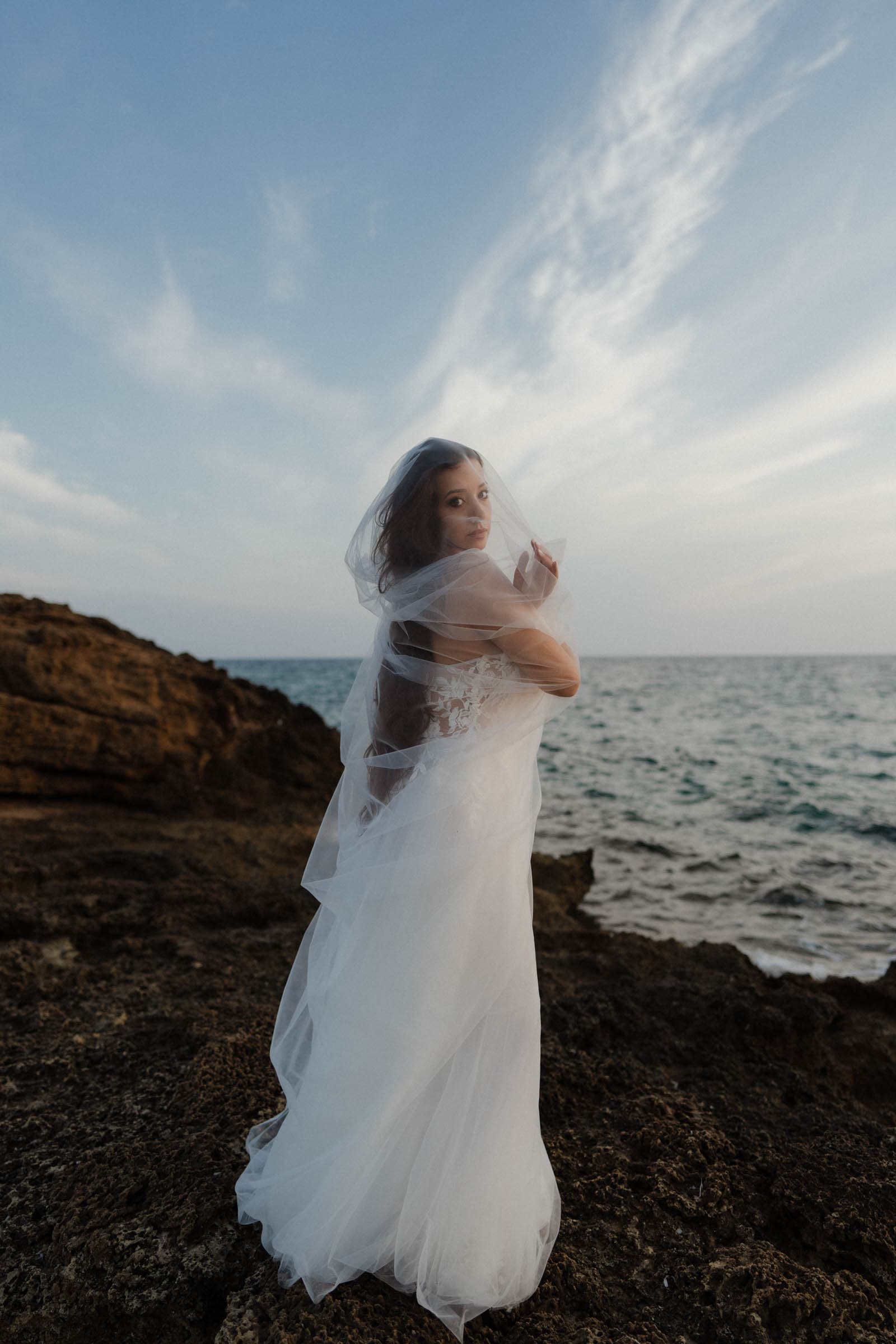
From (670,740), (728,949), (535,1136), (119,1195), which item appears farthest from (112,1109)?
(670,740)

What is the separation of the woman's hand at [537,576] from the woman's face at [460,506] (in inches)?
6.8

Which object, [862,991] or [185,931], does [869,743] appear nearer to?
[862,991]

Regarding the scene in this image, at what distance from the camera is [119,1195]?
2418 mm

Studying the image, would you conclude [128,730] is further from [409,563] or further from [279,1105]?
[409,563]

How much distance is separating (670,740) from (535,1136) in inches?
847

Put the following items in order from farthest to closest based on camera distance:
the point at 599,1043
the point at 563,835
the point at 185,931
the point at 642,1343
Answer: the point at 563,835 < the point at 185,931 < the point at 599,1043 < the point at 642,1343

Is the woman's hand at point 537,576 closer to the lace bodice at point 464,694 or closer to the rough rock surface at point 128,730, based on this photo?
the lace bodice at point 464,694

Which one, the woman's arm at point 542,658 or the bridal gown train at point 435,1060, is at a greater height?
the woman's arm at point 542,658

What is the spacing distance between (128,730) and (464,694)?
23.0ft

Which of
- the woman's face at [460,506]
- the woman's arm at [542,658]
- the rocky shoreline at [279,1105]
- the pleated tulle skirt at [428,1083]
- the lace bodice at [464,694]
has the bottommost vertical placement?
the rocky shoreline at [279,1105]

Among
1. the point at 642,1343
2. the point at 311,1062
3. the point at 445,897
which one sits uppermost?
the point at 445,897

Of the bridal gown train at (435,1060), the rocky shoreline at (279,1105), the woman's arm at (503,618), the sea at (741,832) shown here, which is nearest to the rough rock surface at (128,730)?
the rocky shoreline at (279,1105)

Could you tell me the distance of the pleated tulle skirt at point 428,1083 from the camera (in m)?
2.17

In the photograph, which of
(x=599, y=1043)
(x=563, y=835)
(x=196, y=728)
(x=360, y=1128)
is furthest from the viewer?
(x=563, y=835)
